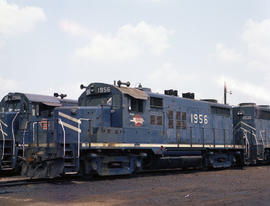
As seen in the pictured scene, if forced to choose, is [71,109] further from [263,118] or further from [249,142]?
[263,118]

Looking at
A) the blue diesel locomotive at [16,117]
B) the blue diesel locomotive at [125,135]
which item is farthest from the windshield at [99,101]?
the blue diesel locomotive at [16,117]

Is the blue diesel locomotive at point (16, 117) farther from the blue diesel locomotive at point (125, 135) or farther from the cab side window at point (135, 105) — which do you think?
the cab side window at point (135, 105)

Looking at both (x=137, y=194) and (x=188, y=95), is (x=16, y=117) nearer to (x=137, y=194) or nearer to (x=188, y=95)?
(x=188, y=95)

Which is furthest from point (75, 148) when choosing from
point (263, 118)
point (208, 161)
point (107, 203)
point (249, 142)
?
point (263, 118)

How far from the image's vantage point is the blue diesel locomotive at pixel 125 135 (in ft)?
45.3

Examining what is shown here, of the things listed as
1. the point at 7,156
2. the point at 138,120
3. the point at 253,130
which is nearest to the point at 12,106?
the point at 7,156

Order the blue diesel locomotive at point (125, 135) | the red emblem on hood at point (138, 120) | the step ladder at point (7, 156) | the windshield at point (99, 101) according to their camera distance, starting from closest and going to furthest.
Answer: the blue diesel locomotive at point (125, 135) < the windshield at point (99, 101) < the red emblem on hood at point (138, 120) < the step ladder at point (7, 156)

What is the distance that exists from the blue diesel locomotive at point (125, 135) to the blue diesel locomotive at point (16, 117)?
2.19 metres

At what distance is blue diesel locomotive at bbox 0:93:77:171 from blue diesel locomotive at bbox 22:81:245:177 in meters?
2.19

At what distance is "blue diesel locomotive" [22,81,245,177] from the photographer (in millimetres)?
13805

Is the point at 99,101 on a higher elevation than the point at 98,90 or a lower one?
lower

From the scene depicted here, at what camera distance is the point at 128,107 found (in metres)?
15.4

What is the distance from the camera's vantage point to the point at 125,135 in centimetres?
1520

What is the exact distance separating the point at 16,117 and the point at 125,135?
579 cm
